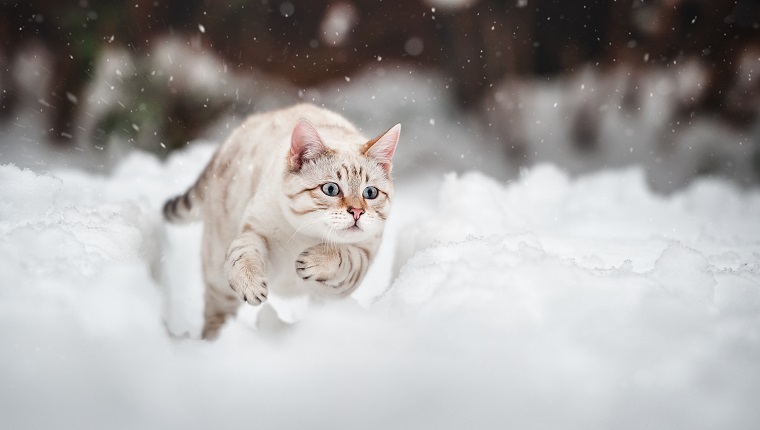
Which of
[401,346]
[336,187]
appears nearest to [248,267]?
[336,187]

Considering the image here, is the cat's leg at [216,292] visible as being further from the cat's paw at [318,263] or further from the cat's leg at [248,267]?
the cat's paw at [318,263]

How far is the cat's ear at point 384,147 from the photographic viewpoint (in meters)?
1.44

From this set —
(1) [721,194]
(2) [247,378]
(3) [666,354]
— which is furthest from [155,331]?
(1) [721,194]

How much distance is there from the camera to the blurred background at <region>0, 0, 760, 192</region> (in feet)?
7.89

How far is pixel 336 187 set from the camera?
1.40m

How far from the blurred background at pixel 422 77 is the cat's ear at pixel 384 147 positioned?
1.14 meters

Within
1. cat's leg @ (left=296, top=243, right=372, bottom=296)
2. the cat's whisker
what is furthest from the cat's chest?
cat's leg @ (left=296, top=243, right=372, bottom=296)

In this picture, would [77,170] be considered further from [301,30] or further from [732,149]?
[732,149]

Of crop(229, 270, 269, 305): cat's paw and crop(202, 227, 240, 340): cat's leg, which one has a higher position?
crop(202, 227, 240, 340): cat's leg

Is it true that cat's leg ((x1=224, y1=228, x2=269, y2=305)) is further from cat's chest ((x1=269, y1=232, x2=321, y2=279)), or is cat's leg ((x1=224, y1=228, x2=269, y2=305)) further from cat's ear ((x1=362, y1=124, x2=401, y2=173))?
cat's ear ((x1=362, y1=124, x2=401, y2=173))

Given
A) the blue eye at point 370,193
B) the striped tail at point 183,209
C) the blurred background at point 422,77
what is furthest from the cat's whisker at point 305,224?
the blurred background at point 422,77

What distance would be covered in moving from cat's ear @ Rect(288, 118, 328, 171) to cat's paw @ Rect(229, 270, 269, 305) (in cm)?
31

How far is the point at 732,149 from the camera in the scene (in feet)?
9.27

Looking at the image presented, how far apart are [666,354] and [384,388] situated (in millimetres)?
470
